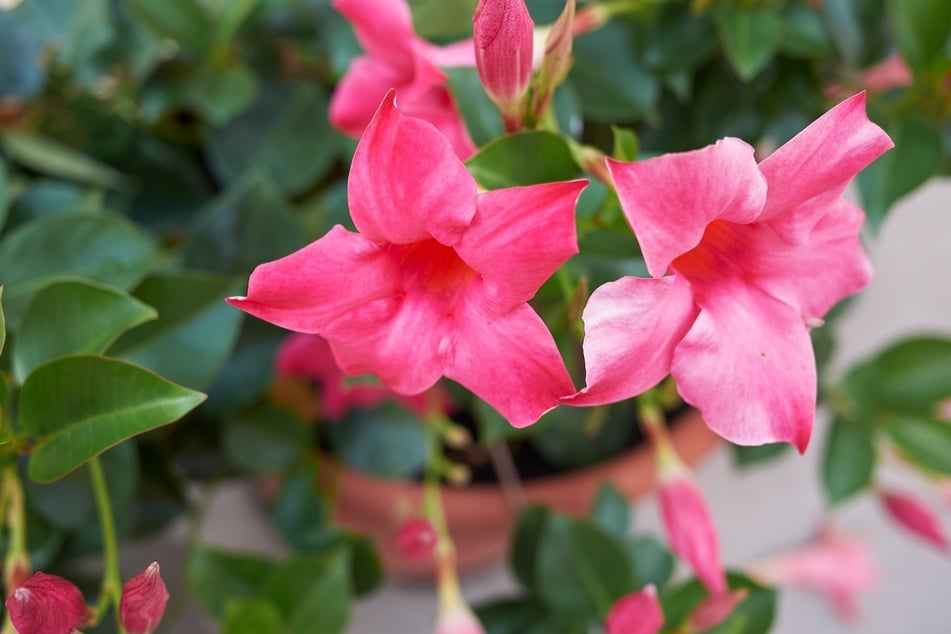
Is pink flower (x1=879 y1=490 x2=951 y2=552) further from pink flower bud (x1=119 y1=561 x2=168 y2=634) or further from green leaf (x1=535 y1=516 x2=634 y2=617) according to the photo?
pink flower bud (x1=119 y1=561 x2=168 y2=634)

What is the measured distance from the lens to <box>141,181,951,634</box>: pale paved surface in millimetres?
805

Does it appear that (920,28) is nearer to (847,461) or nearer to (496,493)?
(847,461)

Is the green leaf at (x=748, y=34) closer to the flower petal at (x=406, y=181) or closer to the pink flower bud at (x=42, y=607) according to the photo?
the flower petal at (x=406, y=181)

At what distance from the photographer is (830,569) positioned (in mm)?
795

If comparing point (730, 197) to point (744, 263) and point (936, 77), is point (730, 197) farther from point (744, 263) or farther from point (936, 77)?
point (936, 77)

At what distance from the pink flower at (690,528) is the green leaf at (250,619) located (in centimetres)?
20

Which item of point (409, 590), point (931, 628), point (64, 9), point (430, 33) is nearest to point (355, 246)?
point (430, 33)

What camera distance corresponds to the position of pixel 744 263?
0.28m

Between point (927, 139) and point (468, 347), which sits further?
point (927, 139)

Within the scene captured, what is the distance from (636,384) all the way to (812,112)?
1.22ft

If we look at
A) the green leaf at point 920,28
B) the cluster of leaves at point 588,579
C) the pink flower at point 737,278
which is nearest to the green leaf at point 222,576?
the cluster of leaves at point 588,579

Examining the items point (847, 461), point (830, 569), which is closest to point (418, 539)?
point (847, 461)

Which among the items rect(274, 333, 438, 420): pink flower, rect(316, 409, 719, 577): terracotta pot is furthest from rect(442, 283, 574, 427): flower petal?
rect(316, 409, 719, 577): terracotta pot

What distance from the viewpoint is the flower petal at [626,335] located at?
22 cm
